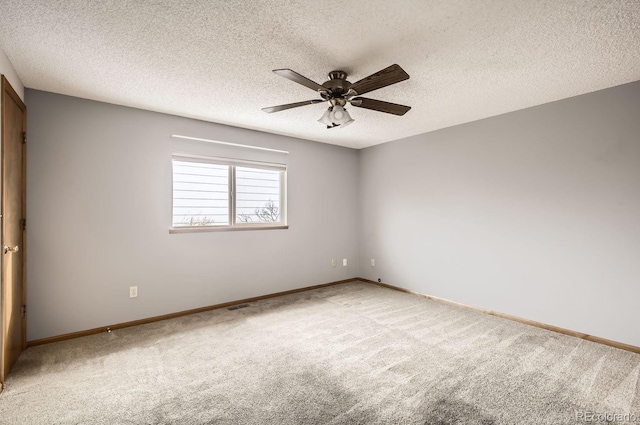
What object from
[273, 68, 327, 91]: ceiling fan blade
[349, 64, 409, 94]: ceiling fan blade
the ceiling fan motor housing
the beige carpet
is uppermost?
the ceiling fan motor housing

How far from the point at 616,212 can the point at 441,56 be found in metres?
2.22

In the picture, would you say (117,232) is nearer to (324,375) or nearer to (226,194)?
(226,194)

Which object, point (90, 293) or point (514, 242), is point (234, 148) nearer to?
point (90, 293)

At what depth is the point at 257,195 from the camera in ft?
13.7

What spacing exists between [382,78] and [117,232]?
3007 mm

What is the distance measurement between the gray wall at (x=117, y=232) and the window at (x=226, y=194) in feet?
0.44

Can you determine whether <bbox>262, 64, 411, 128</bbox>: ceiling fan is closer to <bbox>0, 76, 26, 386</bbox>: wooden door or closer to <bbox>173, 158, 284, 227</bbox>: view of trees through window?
<bbox>173, 158, 284, 227</bbox>: view of trees through window

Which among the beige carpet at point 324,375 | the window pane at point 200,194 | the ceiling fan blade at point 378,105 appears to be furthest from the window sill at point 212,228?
the ceiling fan blade at point 378,105

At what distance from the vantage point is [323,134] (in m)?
4.21

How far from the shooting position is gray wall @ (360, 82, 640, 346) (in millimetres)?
2635

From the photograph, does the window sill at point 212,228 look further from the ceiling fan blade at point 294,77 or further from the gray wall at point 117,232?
the ceiling fan blade at point 294,77

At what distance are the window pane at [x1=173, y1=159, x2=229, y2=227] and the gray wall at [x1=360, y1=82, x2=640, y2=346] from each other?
2597 mm

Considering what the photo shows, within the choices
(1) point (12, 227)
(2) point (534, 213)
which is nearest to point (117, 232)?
(1) point (12, 227)

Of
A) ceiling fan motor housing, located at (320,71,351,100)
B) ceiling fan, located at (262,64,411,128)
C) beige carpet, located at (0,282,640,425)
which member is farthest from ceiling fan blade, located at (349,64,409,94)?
beige carpet, located at (0,282,640,425)
